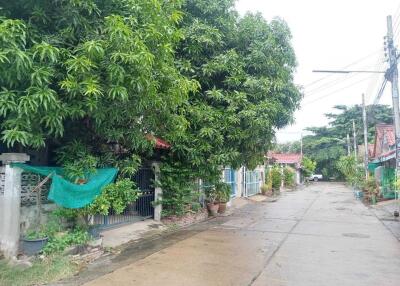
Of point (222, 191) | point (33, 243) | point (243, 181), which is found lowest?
point (33, 243)

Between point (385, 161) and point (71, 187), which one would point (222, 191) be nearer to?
point (71, 187)

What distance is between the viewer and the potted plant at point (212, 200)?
15.3m

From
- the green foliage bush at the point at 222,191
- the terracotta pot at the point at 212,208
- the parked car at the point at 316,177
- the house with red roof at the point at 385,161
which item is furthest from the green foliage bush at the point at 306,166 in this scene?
the terracotta pot at the point at 212,208

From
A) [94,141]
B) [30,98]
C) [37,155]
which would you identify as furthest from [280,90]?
[30,98]

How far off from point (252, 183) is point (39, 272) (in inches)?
866

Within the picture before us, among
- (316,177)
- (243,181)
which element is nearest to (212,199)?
(243,181)

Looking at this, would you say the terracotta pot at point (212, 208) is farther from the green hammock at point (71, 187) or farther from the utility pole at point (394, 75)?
the green hammock at point (71, 187)

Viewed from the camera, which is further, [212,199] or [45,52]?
[212,199]

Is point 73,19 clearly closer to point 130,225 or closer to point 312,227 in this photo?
point 130,225

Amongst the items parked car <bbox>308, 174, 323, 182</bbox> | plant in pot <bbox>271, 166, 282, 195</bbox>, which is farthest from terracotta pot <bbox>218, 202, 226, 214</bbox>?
parked car <bbox>308, 174, 323, 182</bbox>

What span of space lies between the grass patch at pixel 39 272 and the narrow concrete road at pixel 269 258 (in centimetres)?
68

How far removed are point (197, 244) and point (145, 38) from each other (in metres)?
5.25

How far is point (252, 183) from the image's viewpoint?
1079 inches

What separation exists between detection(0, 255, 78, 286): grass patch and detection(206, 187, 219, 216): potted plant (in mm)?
8707
